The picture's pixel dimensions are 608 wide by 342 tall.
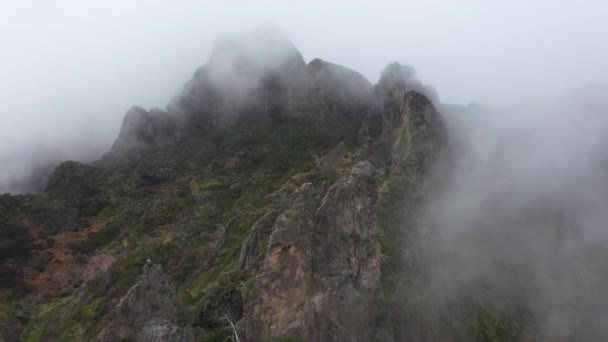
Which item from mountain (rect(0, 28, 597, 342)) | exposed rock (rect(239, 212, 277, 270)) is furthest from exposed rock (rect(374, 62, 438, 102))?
exposed rock (rect(239, 212, 277, 270))

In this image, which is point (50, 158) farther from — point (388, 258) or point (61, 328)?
point (388, 258)

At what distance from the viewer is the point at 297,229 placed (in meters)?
33.9

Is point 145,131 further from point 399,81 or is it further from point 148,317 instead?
point 148,317

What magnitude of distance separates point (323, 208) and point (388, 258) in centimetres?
703

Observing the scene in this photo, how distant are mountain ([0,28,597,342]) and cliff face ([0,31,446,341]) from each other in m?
0.20

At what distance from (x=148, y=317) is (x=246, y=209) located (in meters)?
48.3

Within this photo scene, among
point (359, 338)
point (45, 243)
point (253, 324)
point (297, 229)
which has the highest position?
point (297, 229)

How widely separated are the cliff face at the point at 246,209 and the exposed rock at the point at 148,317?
8 centimetres

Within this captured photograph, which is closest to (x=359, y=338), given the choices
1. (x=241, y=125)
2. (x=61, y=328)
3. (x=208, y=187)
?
(x=61, y=328)

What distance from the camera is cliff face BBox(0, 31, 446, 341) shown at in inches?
1272

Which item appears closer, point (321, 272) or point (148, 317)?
point (148, 317)

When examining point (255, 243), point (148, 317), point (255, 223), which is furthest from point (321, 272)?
point (255, 223)

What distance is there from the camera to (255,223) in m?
58.9

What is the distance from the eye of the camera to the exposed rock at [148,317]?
27.9 metres
